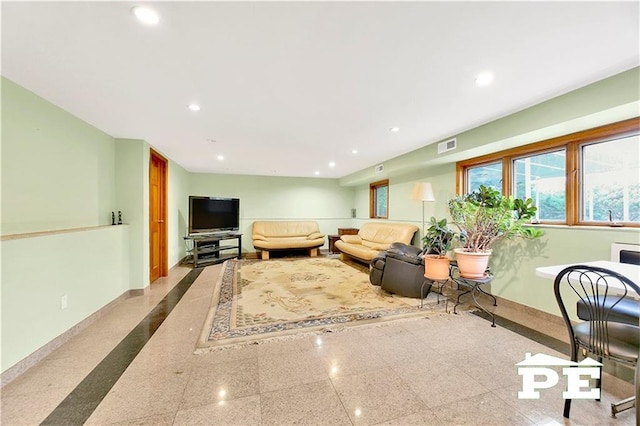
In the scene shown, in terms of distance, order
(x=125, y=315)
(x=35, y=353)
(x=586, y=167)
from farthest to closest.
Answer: (x=125, y=315), (x=586, y=167), (x=35, y=353)

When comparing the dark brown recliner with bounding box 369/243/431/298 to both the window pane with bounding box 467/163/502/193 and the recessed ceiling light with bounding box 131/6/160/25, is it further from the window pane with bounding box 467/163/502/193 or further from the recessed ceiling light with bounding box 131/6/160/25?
the recessed ceiling light with bounding box 131/6/160/25

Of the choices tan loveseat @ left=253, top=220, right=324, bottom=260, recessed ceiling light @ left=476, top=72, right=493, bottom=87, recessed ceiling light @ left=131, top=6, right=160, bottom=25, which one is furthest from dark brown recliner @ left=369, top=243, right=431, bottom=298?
recessed ceiling light @ left=131, top=6, right=160, bottom=25

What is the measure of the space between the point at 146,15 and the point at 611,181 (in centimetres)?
401

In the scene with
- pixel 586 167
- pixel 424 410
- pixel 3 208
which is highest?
pixel 586 167

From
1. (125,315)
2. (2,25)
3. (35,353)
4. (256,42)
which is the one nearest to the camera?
(2,25)

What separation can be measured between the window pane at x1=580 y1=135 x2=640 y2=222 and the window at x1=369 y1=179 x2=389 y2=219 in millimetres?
3687

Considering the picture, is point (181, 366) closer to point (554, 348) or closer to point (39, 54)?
point (39, 54)

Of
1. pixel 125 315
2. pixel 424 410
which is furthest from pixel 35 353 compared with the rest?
pixel 424 410

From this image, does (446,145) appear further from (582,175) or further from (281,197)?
(281,197)

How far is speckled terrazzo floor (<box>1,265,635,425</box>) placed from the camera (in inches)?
57.6

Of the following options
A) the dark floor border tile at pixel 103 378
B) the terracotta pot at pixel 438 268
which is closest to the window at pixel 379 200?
the terracotta pot at pixel 438 268

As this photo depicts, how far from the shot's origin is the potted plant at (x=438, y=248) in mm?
3037

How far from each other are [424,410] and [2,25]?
10.8ft

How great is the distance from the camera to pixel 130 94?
7.48 feet
